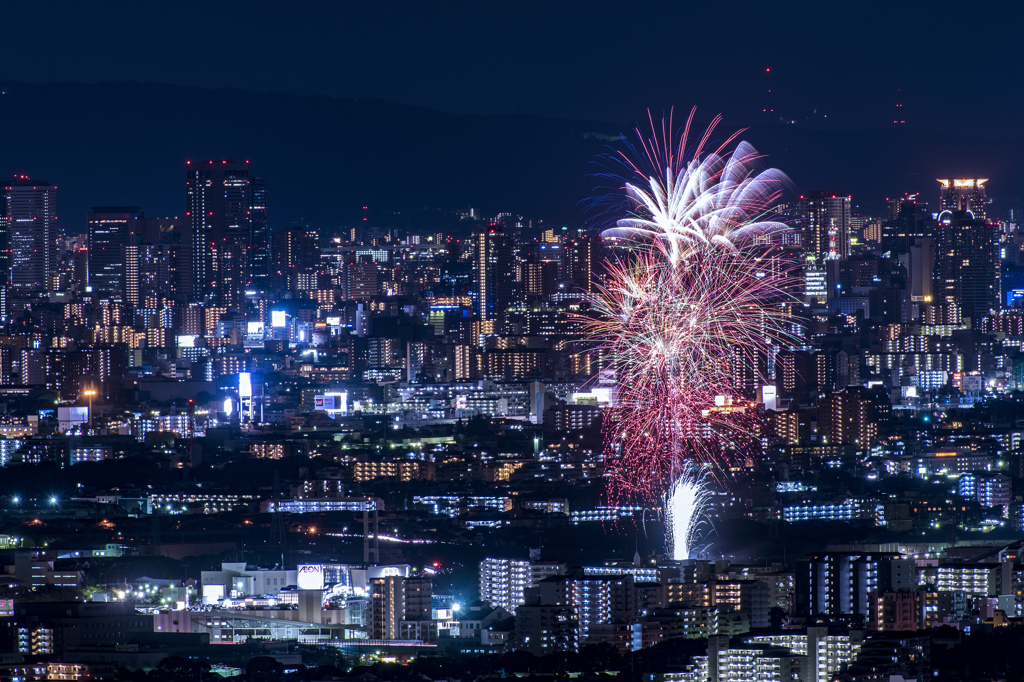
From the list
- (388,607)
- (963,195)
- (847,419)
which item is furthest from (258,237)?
(388,607)

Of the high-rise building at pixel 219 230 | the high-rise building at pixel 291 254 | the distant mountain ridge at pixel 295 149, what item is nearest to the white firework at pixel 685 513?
the high-rise building at pixel 219 230

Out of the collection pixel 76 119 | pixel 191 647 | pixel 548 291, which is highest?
pixel 76 119

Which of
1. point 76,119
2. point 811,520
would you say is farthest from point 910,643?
point 76,119

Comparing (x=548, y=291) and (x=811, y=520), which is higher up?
(x=548, y=291)

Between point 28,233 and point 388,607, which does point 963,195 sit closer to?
point 28,233

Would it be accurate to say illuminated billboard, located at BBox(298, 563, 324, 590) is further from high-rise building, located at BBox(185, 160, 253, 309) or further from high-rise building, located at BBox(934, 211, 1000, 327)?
high-rise building, located at BBox(185, 160, 253, 309)

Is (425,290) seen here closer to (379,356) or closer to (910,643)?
(379,356)

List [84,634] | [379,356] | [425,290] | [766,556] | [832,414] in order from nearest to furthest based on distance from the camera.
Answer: [84,634], [766,556], [832,414], [379,356], [425,290]
